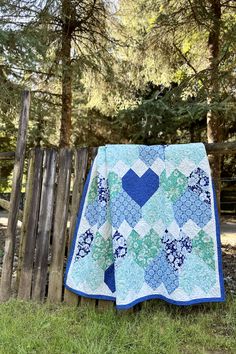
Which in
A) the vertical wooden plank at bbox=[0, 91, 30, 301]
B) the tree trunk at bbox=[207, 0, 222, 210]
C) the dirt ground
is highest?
the tree trunk at bbox=[207, 0, 222, 210]

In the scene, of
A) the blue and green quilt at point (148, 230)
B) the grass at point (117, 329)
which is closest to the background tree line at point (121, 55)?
the blue and green quilt at point (148, 230)

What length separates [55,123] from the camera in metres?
8.10

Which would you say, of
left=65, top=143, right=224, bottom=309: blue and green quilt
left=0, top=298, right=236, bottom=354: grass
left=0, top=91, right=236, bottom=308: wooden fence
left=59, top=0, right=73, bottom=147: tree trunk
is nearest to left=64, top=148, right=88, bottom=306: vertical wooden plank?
left=0, top=91, right=236, bottom=308: wooden fence

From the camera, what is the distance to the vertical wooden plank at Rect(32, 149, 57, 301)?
307cm

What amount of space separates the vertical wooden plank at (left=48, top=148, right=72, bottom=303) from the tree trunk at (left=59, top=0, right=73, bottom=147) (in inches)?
114

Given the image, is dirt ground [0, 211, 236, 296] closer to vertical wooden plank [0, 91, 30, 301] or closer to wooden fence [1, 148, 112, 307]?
vertical wooden plank [0, 91, 30, 301]

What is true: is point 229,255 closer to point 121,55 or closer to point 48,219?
point 48,219

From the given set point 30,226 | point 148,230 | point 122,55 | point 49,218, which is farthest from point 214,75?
point 30,226

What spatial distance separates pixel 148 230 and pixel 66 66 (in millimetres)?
3722

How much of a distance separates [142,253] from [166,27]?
4096 millimetres

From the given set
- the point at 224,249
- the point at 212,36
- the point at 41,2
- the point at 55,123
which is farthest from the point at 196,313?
the point at 55,123

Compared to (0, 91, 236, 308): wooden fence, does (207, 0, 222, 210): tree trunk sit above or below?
above

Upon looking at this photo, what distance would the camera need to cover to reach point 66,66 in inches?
219

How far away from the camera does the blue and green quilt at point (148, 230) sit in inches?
106
